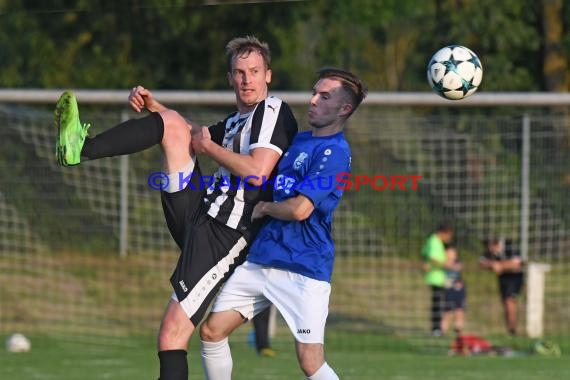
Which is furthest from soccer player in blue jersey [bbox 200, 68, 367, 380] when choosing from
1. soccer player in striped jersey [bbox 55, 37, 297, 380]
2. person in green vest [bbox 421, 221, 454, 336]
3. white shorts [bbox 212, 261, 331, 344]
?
person in green vest [bbox 421, 221, 454, 336]

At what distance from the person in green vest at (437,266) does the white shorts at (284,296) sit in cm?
745

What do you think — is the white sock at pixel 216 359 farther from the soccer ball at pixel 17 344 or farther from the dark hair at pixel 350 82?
the soccer ball at pixel 17 344

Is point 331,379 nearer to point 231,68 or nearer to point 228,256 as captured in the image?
point 228,256

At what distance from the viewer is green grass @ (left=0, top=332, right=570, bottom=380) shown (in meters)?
9.64

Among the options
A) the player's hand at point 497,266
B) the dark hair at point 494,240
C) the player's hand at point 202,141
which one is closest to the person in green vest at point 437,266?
the dark hair at point 494,240

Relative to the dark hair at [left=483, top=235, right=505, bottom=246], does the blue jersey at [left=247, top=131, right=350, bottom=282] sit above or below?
above

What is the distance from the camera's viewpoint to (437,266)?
44.6ft

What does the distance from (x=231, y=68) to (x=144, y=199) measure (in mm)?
7500

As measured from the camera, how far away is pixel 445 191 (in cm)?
1419

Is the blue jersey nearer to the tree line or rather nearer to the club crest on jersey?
the club crest on jersey

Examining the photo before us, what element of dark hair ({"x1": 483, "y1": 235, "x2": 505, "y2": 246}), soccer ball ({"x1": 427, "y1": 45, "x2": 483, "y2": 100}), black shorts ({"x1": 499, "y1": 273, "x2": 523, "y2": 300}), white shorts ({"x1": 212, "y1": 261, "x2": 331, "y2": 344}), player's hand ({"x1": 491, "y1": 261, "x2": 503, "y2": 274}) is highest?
soccer ball ({"x1": 427, "y1": 45, "x2": 483, "y2": 100})

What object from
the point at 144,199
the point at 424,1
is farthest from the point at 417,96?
the point at 424,1

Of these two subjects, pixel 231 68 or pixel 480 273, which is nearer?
pixel 231 68

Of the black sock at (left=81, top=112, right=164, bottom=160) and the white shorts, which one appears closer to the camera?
the black sock at (left=81, top=112, right=164, bottom=160)
